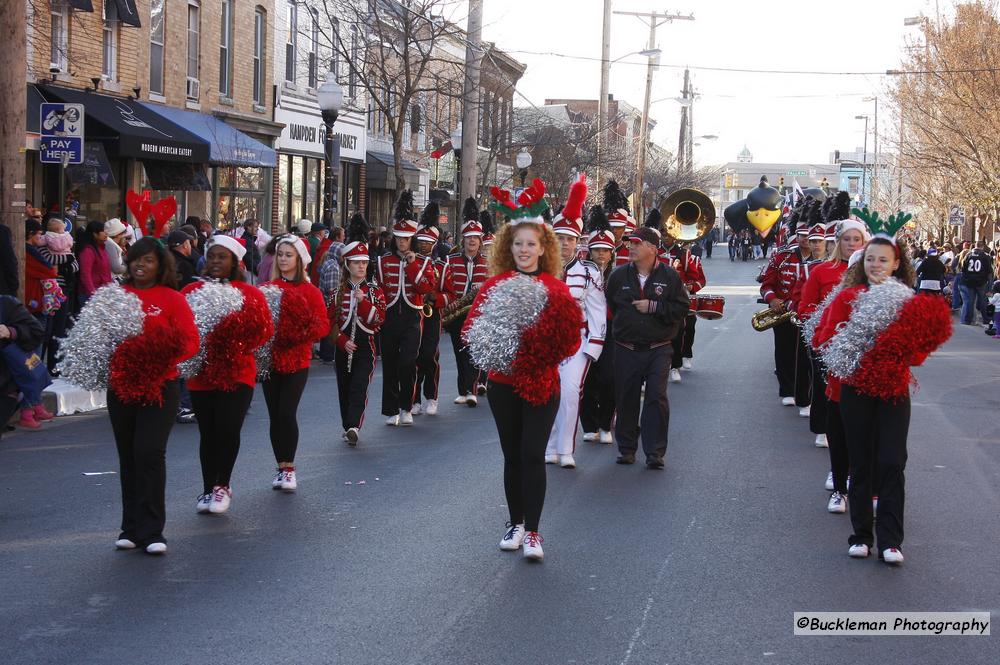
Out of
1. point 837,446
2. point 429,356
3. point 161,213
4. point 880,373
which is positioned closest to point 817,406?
point 837,446

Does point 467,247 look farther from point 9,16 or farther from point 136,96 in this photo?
point 136,96

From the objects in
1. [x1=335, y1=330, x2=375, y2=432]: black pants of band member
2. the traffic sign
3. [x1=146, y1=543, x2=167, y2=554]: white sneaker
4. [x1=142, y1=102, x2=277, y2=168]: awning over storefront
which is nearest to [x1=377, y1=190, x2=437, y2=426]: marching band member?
[x1=335, y1=330, x2=375, y2=432]: black pants of band member

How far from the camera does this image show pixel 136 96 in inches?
901

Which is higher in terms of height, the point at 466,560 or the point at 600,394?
the point at 600,394

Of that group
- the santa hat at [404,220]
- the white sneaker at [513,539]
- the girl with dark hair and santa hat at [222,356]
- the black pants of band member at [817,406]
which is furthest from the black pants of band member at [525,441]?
the santa hat at [404,220]

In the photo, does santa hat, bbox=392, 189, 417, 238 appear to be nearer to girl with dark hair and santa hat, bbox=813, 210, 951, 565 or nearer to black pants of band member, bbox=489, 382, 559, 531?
black pants of band member, bbox=489, 382, 559, 531

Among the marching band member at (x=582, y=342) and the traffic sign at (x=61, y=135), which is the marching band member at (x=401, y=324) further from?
the traffic sign at (x=61, y=135)

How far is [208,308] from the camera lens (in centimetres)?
730

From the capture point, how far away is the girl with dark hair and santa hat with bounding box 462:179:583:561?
6.71 meters

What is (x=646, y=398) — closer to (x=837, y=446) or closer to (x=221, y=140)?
(x=837, y=446)

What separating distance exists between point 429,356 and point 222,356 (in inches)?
195

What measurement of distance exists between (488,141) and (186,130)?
20.1 meters

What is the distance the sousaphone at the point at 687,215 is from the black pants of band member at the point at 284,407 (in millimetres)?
8586

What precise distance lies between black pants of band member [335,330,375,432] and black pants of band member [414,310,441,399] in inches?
59.0
